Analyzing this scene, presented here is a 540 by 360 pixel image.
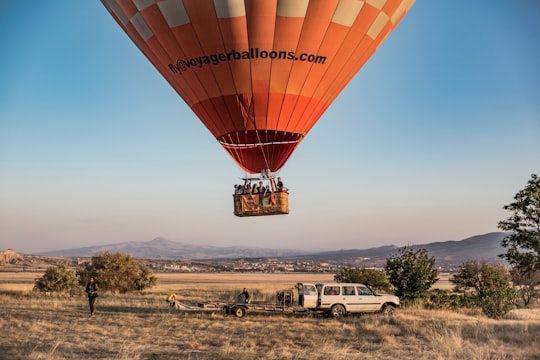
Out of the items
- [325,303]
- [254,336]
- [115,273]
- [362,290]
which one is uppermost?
[115,273]

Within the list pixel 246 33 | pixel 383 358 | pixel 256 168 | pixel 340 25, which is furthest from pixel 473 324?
pixel 246 33

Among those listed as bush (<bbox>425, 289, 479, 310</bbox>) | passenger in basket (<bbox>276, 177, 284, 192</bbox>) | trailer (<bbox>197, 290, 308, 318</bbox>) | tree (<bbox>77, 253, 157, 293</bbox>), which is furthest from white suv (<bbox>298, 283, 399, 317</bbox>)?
tree (<bbox>77, 253, 157, 293</bbox>)

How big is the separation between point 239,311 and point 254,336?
15.8 ft

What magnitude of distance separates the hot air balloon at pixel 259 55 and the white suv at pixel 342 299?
5048mm

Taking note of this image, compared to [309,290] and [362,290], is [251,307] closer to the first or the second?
[309,290]

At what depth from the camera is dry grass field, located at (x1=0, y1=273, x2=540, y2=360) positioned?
12.7 metres

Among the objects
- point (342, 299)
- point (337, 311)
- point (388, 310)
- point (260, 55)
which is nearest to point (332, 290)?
point (342, 299)

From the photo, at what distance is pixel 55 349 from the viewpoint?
13.0m

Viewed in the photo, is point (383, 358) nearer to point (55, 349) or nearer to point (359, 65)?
point (55, 349)

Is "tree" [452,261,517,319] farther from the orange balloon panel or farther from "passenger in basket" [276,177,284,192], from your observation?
the orange balloon panel

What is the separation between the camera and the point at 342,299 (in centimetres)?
2047

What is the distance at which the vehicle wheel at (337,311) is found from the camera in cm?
2020

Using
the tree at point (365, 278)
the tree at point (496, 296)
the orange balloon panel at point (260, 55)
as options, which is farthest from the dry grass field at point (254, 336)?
the tree at point (365, 278)

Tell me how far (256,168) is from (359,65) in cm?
558
